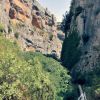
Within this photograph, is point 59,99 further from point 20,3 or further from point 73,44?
point 20,3

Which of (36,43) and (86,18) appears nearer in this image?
(86,18)

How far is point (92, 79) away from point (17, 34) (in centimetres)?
4981

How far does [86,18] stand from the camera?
105m

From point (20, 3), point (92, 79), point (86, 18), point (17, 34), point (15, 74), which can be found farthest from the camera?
point (20, 3)

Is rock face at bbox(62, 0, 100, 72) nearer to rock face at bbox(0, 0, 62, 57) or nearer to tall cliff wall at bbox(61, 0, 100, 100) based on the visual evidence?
tall cliff wall at bbox(61, 0, 100, 100)

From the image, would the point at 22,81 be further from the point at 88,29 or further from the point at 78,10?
the point at 78,10

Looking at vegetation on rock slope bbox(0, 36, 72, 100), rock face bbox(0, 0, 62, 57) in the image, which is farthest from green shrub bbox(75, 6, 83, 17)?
vegetation on rock slope bbox(0, 36, 72, 100)

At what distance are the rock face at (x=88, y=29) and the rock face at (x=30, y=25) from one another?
66.9 feet

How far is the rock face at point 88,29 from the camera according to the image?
91.1 meters

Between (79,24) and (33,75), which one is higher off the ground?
(79,24)

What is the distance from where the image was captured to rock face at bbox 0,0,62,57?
128625mm

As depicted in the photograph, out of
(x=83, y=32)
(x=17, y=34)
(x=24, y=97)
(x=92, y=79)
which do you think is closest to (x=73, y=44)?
(x=83, y=32)

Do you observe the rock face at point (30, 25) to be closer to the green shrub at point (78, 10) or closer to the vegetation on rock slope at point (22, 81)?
the green shrub at point (78, 10)

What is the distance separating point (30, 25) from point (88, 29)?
4418 cm
